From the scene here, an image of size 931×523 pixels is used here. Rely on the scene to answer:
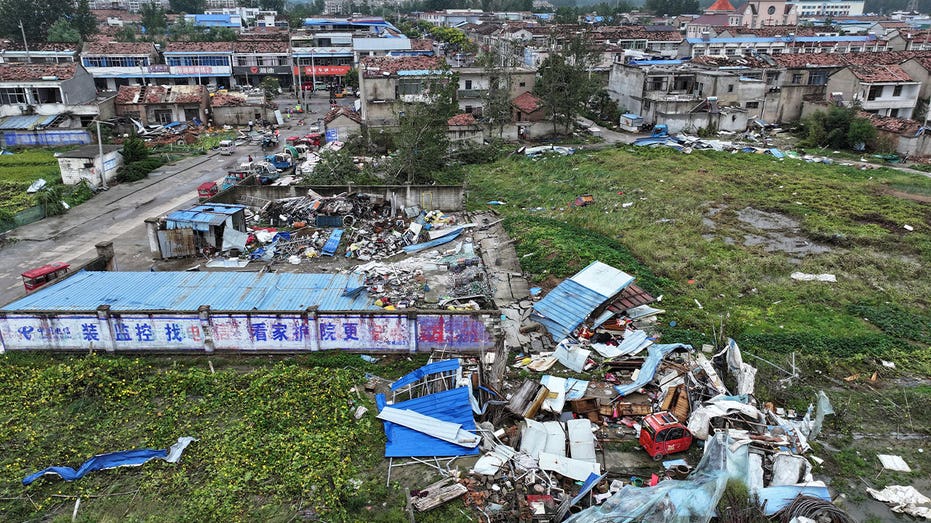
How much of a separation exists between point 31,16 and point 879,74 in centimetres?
8909

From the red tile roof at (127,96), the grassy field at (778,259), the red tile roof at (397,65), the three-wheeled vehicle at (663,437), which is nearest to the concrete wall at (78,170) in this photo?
the red tile roof at (127,96)

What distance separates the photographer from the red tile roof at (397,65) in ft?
145

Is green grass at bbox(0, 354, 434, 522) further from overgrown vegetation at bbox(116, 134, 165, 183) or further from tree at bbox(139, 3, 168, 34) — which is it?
tree at bbox(139, 3, 168, 34)

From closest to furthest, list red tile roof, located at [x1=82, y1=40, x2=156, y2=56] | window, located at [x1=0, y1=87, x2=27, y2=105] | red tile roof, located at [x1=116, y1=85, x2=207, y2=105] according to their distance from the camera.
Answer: window, located at [x1=0, y1=87, x2=27, y2=105] < red tile roof, located at [x1=116, y1=85, x2=207, y2=105] < red tile roof, located at [x1=82, y1=40, x2=156, y2=56]

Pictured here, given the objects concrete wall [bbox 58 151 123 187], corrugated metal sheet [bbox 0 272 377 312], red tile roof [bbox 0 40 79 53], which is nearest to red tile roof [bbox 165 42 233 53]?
red tile roof [bbox 0 40 79 53]

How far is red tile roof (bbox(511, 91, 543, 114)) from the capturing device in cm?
4491

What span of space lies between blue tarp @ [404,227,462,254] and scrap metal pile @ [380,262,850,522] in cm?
781

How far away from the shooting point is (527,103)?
45531 millimetres

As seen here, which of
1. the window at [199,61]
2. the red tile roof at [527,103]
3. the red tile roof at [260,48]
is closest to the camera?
the red tile roof at [527,103]

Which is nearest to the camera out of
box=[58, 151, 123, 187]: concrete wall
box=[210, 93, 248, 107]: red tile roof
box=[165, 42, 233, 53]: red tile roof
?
box=[58, 151, 123, 187]: concrete wall

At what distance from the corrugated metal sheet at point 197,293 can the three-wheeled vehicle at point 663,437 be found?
8004mm

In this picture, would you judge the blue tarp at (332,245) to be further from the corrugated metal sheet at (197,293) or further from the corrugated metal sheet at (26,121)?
the corrugated metal sheet at (26,121)

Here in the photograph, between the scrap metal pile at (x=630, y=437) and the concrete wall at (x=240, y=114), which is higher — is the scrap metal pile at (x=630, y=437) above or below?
below

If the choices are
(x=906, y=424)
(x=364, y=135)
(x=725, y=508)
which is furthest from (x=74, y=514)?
(x=364, y=135)
